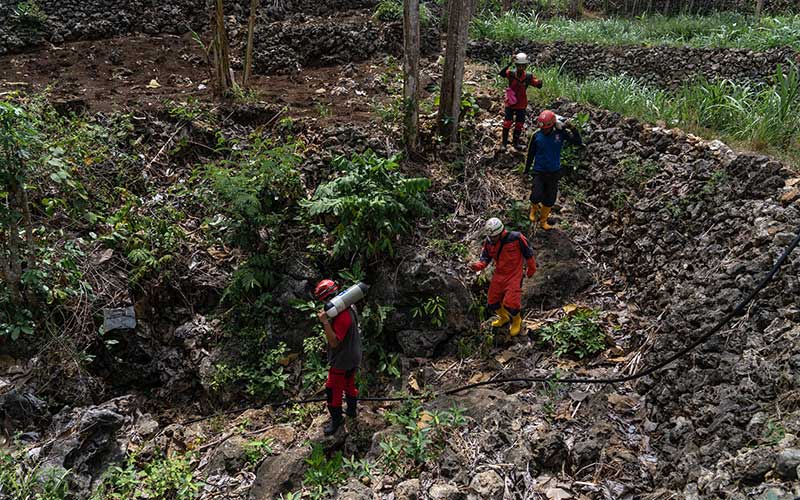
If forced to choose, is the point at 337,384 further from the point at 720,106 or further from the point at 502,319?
the point at 720,106

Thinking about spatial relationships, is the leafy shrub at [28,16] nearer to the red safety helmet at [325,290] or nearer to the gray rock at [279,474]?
the red safety helmet at [325,290]

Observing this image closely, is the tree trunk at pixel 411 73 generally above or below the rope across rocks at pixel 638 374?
above

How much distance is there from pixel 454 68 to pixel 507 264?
3.22 m

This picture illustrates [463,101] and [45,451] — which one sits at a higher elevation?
[463,101]

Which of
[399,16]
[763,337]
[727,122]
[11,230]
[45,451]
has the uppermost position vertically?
[399,16]

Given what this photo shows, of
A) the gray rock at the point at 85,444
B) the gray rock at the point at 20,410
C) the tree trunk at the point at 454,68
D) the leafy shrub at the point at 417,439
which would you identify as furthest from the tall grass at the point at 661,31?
the gray rock at the point at 20,410

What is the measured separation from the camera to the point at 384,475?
13.1 ft

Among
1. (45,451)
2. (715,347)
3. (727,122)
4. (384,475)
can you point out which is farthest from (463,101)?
(45,451)

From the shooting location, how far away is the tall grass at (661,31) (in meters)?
10.1

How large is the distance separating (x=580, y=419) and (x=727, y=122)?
4581 millimetres

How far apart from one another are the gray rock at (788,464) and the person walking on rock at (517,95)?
5.33 meters

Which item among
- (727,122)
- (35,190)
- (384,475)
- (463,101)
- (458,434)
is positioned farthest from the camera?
(463,101)

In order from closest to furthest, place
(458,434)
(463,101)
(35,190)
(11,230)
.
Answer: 1. (458,434)
2. (11,230)
3. (35,190)
4. (463,101)

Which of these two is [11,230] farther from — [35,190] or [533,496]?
[533,496]
